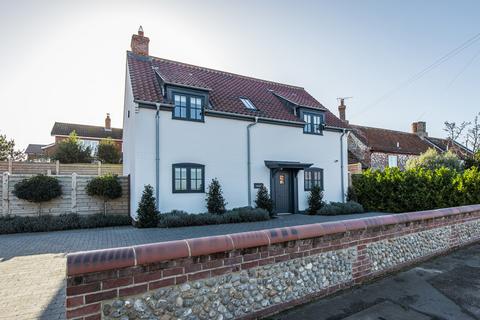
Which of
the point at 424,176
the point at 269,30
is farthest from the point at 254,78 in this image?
the point at 424,176

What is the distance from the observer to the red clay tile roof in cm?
2589

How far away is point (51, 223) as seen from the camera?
34.4 ft

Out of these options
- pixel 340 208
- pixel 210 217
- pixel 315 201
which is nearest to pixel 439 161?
pixel 340 208

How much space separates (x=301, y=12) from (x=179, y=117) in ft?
20.2

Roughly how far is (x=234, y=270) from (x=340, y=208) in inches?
496

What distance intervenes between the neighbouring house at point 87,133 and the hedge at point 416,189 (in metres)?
28.8

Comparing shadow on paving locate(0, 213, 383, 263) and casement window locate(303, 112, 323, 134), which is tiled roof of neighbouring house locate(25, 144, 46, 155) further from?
casement window locate(303, 112, 323, 134)

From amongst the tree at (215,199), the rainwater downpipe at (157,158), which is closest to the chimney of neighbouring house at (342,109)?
the tree at (215,199)

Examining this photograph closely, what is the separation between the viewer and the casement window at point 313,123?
15.8 metres

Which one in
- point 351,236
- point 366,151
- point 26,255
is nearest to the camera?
point 351,236

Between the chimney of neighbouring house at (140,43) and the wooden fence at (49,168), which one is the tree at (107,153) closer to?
the wooden fence at (49,168)

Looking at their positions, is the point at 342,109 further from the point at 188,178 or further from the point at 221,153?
the point at 188,178

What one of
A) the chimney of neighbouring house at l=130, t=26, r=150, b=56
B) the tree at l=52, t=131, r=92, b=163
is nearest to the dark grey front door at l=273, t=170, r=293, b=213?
the chimney of neighbouring house at l=130, t=26, r=150, b=56

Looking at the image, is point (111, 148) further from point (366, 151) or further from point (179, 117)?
point (366, 151)
